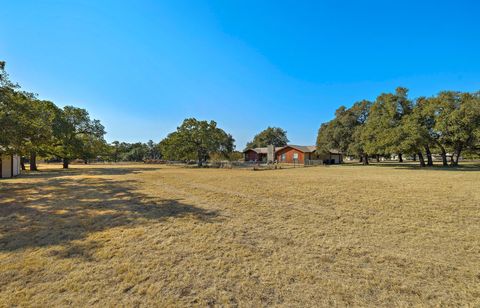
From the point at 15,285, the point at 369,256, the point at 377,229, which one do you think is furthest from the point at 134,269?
the point at 377,229

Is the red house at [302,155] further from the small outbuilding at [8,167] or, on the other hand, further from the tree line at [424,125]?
the small outbuilding at [8,167]

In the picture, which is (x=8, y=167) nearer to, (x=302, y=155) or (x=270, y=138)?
(x=302, y=155)

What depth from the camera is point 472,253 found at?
4043 millimetres

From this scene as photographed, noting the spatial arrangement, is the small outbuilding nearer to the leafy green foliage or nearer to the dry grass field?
the dry grass field

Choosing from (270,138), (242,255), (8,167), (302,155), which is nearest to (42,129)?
(8,167)

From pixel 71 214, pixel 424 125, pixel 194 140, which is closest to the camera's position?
pixel 71 214

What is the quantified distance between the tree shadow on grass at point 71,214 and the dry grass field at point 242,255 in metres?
0.05

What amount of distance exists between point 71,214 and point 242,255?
5970 mm

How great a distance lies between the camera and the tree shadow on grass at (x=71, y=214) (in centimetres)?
501

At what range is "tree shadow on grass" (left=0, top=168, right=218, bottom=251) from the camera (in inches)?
197

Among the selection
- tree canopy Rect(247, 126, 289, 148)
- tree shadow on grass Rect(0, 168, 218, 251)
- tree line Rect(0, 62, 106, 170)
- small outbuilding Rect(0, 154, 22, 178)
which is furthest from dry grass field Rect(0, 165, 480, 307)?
tree canopy Rect(247, 126, 289, 148)

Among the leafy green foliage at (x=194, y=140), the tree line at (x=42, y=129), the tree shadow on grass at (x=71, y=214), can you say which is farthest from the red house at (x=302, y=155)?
the tree shadow on grass at (x=71, y=214)

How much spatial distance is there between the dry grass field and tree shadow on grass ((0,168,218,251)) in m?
0.05

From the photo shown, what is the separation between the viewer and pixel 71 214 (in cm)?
684
